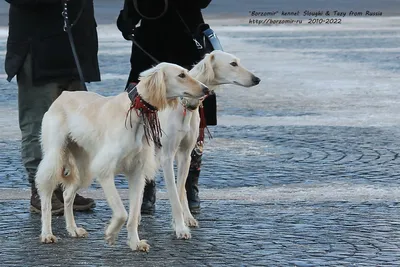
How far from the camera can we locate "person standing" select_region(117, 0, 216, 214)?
9055 mm

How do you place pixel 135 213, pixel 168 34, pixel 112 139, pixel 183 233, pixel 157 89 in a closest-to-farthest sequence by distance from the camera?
pixel 157 89, pixel 112 139, pixel 135 213, pixel 183 233, pixel 168 34

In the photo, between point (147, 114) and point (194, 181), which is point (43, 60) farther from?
point (147, 114)

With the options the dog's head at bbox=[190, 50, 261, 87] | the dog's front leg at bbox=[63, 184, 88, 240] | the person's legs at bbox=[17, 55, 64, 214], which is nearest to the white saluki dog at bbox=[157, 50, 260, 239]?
the dog's head at bbox=[190, 50, 261, 87]

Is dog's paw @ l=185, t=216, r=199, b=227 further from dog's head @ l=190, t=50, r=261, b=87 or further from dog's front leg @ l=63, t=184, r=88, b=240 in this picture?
dog's head @ l=190, t=50, r=261, b=87

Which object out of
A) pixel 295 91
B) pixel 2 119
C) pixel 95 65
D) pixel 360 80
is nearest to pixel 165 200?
pixel 95 65

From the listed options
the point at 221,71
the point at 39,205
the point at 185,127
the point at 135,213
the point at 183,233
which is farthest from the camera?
the point at 39,205

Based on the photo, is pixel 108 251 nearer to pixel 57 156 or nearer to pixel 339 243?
pixel 57 156

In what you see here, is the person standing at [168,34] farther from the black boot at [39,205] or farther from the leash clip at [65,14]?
the black boot at [39,205]

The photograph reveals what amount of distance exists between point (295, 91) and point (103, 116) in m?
10.0

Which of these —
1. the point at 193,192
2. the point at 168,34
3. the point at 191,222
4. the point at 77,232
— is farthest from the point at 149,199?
the point at 168,34

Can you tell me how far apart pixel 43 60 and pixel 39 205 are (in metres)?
1.03

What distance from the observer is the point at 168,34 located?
9.09 m

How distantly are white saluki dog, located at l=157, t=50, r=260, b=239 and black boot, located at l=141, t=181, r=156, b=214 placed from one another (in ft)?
1.23

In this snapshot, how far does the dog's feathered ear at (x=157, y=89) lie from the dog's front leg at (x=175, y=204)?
92cm
